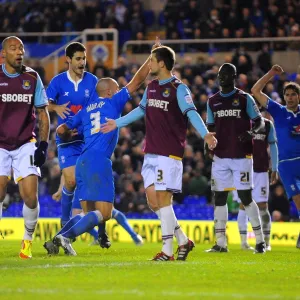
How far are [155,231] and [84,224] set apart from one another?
302 inches

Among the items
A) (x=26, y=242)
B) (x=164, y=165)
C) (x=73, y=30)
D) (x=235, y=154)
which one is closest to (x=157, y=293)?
(x=164, y=165)

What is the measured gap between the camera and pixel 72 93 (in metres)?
12.8

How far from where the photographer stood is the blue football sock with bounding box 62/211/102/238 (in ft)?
35.5

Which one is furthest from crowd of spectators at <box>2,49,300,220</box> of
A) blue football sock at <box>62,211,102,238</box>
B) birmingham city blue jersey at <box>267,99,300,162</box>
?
blue football sock at <box>62,211,102,238</box>

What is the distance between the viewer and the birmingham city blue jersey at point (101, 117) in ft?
36.7

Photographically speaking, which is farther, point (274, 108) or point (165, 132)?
point (274, 108)

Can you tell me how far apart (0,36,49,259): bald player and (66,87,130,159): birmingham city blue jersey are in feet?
2.26

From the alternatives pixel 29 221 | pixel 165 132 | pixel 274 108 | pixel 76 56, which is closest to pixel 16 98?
pixel 29 221

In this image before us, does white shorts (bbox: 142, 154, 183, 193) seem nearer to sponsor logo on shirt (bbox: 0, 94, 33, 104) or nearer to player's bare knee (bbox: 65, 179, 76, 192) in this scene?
sponsor logo on shirt (bbox: 0, 94, 33, 104)

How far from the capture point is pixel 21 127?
10.6 metres

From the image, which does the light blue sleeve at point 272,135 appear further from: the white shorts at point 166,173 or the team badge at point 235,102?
the white shorts at point 166,173

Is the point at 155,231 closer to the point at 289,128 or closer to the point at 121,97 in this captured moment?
the point at 289,128

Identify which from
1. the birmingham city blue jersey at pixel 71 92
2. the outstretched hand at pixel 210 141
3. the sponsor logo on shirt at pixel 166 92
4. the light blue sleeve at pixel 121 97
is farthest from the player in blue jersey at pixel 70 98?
the outstretched hand at pixel 210 141

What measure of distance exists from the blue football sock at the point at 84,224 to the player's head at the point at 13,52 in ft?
6.34
